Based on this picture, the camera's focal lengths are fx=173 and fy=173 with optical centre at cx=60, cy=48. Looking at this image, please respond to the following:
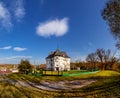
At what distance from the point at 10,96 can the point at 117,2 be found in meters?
16.3

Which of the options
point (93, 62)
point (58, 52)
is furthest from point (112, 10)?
point (93, 62)

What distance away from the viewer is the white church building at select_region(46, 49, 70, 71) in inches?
3231

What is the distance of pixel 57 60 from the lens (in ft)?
268

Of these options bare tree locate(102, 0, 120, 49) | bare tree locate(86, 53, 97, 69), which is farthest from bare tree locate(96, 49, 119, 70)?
bare tree locate(102, 0, 120, 49)

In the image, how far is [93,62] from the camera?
294 feet

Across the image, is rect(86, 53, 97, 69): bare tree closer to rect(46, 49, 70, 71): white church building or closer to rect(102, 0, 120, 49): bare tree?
rect(46, 49, 70, 71): white church building

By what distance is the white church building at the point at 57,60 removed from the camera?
82.1m

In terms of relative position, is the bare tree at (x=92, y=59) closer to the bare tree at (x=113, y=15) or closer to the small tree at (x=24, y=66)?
the small tree at (x=24, y=66)

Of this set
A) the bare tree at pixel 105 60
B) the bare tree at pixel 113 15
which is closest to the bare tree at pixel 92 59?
the bare tree at pixel 105 60

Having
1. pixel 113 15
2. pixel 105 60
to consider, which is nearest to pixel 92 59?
pixel 105 60

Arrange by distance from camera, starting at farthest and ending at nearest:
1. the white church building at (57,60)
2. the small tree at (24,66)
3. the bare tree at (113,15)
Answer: the white church building at (57,60), the small tree at (24,66), the bare tree at (113,15)

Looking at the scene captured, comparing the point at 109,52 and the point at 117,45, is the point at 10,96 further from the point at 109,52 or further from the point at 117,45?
the point at 109,52

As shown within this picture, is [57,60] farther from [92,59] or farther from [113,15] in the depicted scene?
[113,15]

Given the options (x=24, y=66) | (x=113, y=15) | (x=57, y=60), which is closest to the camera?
(x=113, y=15)
